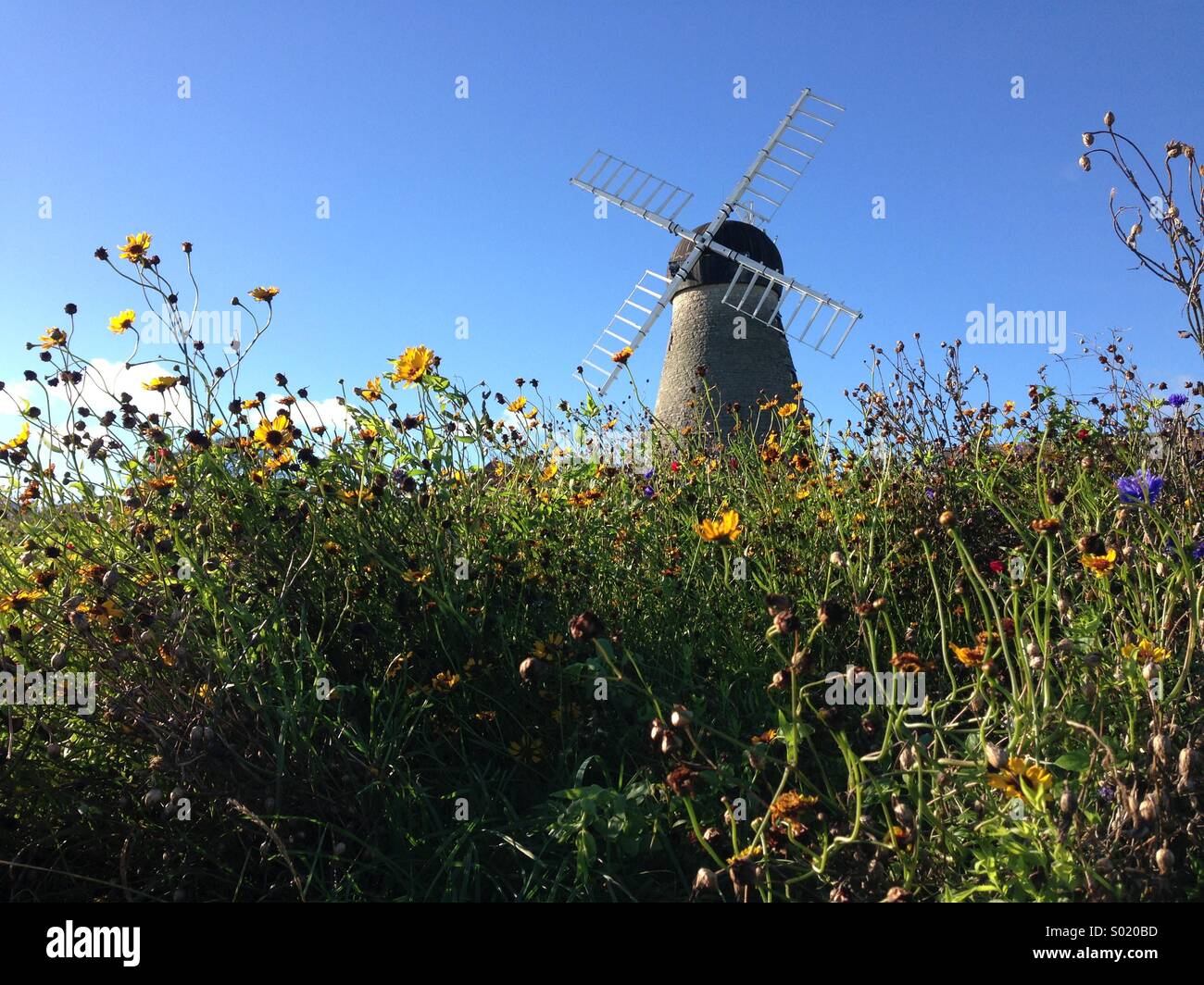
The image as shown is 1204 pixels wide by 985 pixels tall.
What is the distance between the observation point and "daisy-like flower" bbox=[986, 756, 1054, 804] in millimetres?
1513

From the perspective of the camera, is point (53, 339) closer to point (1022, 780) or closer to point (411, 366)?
point (411, 366)

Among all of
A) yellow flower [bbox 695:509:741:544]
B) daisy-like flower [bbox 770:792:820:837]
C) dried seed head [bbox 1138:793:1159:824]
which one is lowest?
dried seed head [bbox 1138:793:1159:824]

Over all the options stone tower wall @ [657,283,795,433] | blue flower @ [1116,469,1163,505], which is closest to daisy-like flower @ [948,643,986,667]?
blue flower @ [1116,469,1163,505]

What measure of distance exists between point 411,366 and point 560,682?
3.71 feet

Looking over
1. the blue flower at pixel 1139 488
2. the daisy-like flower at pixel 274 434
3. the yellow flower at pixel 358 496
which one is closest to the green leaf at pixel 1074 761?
the blue flower at pixel 1139 488

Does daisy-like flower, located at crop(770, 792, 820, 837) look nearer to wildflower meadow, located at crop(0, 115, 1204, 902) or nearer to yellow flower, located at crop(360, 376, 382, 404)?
wildflower meadow, located at crop(0, 115, 1204, 902)

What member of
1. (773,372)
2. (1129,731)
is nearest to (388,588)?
(1129,731)

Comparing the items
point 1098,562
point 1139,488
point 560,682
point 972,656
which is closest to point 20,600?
point 560,682

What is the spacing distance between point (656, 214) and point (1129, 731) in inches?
551

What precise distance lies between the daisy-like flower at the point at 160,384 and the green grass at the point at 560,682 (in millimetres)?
91

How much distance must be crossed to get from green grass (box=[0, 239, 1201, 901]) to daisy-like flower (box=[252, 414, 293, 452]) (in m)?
0.04

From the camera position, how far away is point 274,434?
2.54 m
